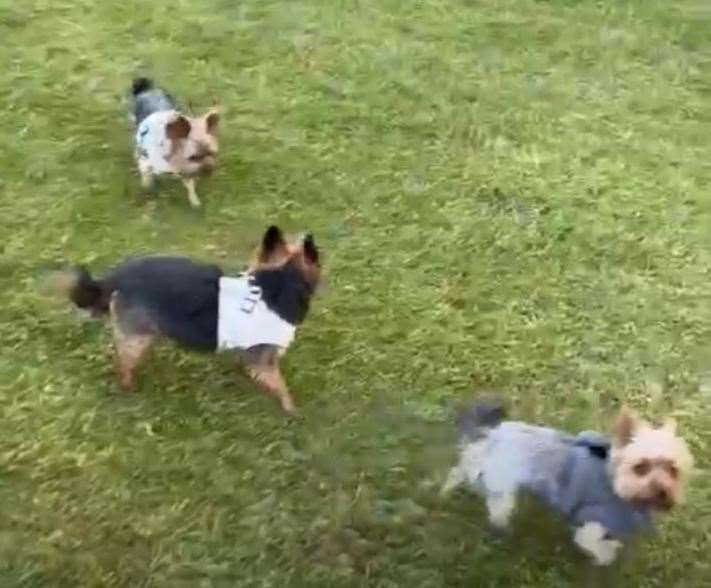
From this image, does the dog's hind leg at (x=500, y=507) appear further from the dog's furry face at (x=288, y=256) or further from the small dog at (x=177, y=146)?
the small dog at (x=177, y=146)

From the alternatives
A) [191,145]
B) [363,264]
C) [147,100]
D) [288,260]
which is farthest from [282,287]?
[147,100]

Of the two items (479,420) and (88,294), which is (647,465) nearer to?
(479,420)

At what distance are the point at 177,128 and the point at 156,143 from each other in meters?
0.04

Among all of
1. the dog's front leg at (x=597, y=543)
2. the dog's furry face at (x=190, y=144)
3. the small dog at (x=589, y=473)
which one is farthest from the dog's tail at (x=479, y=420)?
the dog's furry face at (x=190, y=144)

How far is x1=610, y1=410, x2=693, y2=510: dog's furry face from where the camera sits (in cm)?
132

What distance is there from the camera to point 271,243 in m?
1.57

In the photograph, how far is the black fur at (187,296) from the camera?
5.07 feet

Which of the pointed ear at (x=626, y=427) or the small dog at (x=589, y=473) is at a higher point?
the pointed ear at (x=626, y=427)

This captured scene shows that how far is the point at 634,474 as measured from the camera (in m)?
1.33

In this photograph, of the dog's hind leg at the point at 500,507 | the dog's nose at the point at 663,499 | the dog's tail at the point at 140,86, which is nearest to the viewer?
the dog's nose at the point at 663,499

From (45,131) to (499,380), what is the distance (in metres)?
0.84

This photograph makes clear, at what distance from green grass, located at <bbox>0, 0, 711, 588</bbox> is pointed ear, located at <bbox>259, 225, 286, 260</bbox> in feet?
0.57

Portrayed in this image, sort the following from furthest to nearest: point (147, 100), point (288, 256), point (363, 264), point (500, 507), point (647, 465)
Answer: point (147, 100) → point (363, 264) → point (288, 256) → point (500, 507) → point (647, 465)

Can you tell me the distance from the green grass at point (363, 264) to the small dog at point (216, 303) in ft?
0.25
